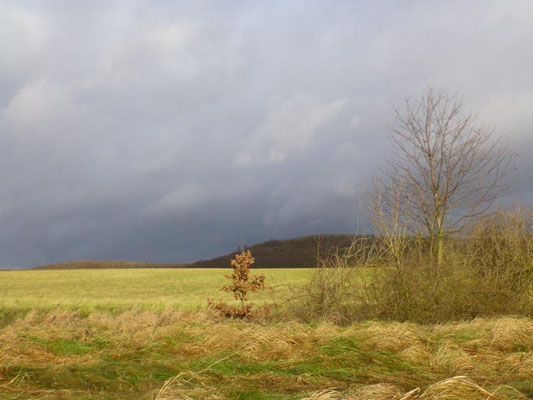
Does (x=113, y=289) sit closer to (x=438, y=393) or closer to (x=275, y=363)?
(x=275, y=363)

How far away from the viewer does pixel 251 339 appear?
9.19 metres

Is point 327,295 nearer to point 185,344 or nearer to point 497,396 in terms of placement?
point 185,344

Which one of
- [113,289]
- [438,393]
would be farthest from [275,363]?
[113,289]

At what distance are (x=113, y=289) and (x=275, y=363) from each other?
30.4 meters

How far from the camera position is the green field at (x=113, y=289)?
25000 millimetres

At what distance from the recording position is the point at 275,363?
297 inches

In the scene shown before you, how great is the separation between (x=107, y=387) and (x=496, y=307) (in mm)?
10441

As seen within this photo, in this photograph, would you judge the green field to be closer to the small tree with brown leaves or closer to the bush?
the small tree with brown leaves

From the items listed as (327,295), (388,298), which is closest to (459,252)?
(388,298)

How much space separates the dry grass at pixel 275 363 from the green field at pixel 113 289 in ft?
42.7

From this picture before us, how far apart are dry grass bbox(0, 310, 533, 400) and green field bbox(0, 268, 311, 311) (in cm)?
1302

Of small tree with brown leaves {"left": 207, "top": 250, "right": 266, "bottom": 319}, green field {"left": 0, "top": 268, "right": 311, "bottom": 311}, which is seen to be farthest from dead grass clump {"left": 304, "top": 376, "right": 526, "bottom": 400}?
green field {"left": 0, "top": 268, "right": 311, "bottom": 311}

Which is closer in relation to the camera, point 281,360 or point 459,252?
point 281,360

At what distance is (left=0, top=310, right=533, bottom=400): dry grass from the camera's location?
572 centimetres
